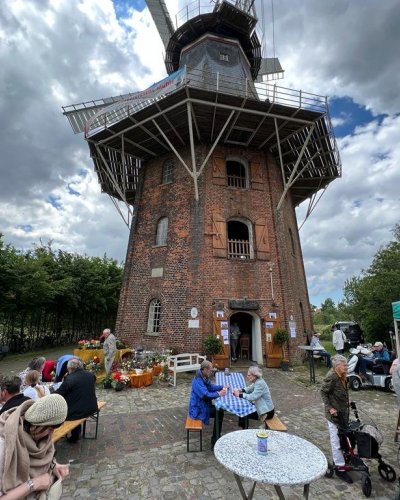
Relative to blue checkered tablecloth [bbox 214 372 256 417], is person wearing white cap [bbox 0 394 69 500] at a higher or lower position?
higher

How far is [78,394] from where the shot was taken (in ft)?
15.8

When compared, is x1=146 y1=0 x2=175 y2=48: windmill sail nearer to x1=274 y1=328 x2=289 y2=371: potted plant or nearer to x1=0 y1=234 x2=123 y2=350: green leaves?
x1=0 y1=234 x2=123 y2=350: green leaves

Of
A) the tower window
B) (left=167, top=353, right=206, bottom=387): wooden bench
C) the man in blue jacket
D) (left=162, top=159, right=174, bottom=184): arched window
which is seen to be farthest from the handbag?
(left=162, top=159, right=174, bottom=184): arched window

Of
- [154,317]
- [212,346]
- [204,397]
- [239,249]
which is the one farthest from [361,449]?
[154,317]

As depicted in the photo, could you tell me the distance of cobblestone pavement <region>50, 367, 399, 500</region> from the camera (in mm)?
3715

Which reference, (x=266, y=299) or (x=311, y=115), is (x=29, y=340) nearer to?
(x=266, y=299)

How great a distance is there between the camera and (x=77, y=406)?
4.75 m

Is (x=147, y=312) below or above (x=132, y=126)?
below

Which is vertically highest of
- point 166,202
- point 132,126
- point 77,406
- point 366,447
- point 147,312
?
point 132,126

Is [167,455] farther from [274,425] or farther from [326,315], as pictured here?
[326,315]

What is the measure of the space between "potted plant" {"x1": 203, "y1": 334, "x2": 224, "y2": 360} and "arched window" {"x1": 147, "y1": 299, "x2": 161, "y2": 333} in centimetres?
285

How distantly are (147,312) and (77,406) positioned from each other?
8709mm

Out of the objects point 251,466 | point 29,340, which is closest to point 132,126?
point 251,466

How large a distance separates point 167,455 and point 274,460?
2421 millimetres
